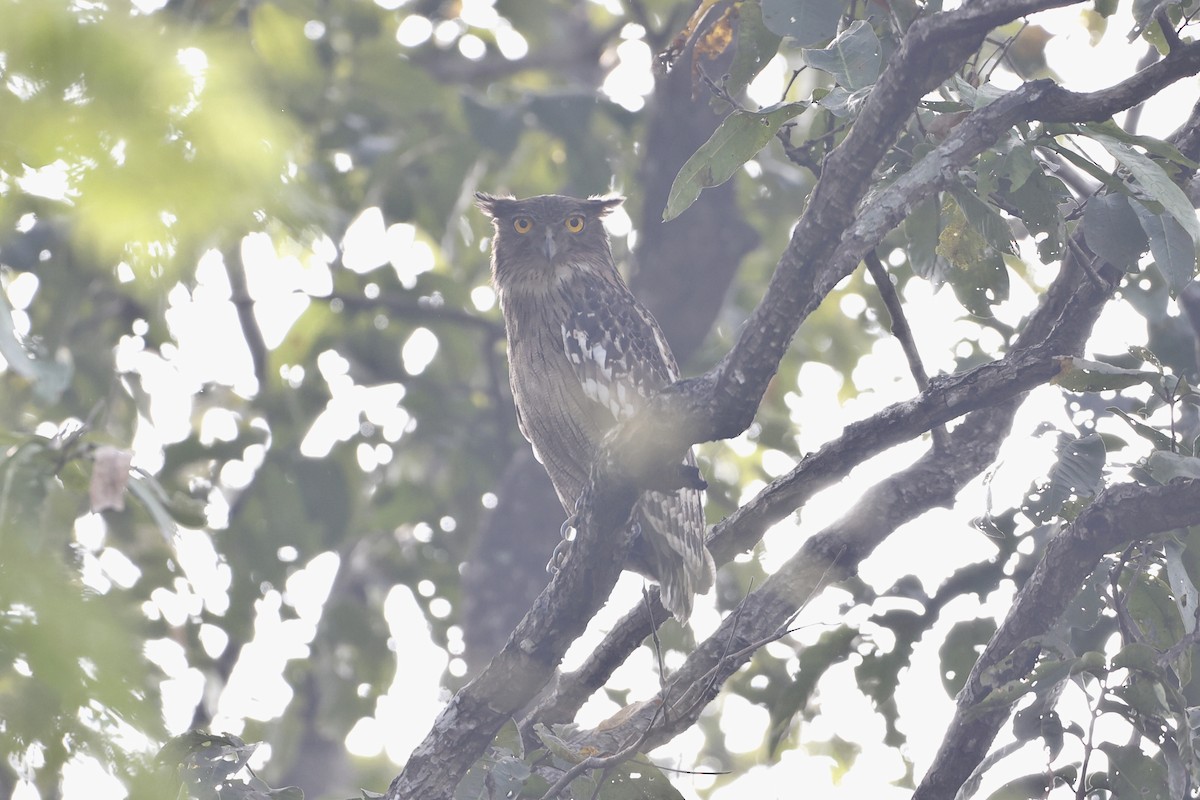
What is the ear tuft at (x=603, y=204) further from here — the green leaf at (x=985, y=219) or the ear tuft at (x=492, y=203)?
the green leaf at (x=985, y=219)

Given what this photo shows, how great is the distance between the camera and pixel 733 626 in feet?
10.2

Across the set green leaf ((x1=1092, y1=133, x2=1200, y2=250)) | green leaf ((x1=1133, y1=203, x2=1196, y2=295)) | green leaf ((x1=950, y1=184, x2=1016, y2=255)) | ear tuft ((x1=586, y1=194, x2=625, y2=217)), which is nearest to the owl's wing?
ear tuft ((x1=586, y1=194, x2=625, y2=217))

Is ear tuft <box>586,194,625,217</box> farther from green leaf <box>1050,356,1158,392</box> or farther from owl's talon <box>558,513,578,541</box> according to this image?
green leaf <box>1050,356,1158,392</box>

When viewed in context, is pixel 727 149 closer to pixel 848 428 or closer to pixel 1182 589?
pixel 848 428

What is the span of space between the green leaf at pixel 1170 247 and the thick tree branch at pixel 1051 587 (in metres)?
0.63

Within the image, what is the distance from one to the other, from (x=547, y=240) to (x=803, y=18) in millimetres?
2774

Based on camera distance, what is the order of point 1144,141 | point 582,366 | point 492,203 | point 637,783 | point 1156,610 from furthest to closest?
1. point 492,203
2. point 582,366
3. point 1156,610
4. point 637,783
5. point 1144,141

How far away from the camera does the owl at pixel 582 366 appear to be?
4348 millimetres

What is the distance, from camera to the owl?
4348 millimetres

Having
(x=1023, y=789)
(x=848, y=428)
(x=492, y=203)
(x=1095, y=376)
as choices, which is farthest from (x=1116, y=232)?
(x=492, y=203)

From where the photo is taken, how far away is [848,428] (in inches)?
111

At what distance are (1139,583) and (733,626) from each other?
1.05 metres

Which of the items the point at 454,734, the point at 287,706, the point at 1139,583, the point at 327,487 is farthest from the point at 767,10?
the point at 287,706

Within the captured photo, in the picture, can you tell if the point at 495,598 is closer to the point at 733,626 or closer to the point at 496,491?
the point at 496,491
